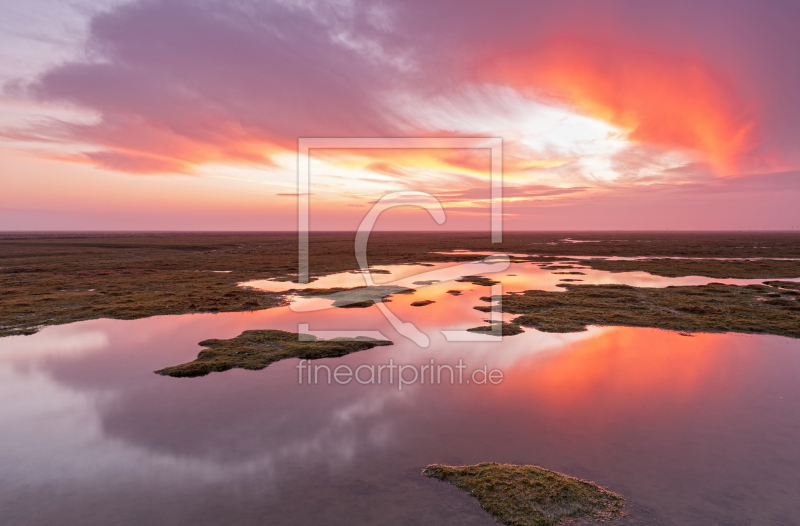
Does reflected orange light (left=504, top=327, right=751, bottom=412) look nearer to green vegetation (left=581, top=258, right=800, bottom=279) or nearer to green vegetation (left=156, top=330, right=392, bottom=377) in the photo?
green vegetation (left=156, top=330, right=392, bottom=377)

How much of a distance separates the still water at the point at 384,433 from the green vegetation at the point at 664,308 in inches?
126

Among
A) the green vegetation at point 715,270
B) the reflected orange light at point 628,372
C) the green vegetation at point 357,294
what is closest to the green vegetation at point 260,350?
the reflected orange light at point 628,372

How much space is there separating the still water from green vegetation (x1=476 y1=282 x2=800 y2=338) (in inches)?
126

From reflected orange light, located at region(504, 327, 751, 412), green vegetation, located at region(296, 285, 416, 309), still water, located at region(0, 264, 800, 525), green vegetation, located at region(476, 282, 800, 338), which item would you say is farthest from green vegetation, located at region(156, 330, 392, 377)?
green vegetation, located at region(476, 282, 800, 338)

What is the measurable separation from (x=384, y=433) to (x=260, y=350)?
994cm

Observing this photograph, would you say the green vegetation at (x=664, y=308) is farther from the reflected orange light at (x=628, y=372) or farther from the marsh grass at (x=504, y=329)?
the reflected orange light at (x=628, y=372)

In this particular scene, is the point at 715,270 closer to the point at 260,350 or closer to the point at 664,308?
the point at 664,308

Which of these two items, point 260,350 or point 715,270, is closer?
point 260,350

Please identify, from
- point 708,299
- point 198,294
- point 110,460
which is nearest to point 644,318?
point 708,299

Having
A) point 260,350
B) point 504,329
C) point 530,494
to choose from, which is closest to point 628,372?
point 504,329

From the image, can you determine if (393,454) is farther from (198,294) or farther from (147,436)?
(198,294)

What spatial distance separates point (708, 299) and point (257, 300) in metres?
37.1

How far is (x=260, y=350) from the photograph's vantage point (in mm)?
19203

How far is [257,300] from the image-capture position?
31.8 m
